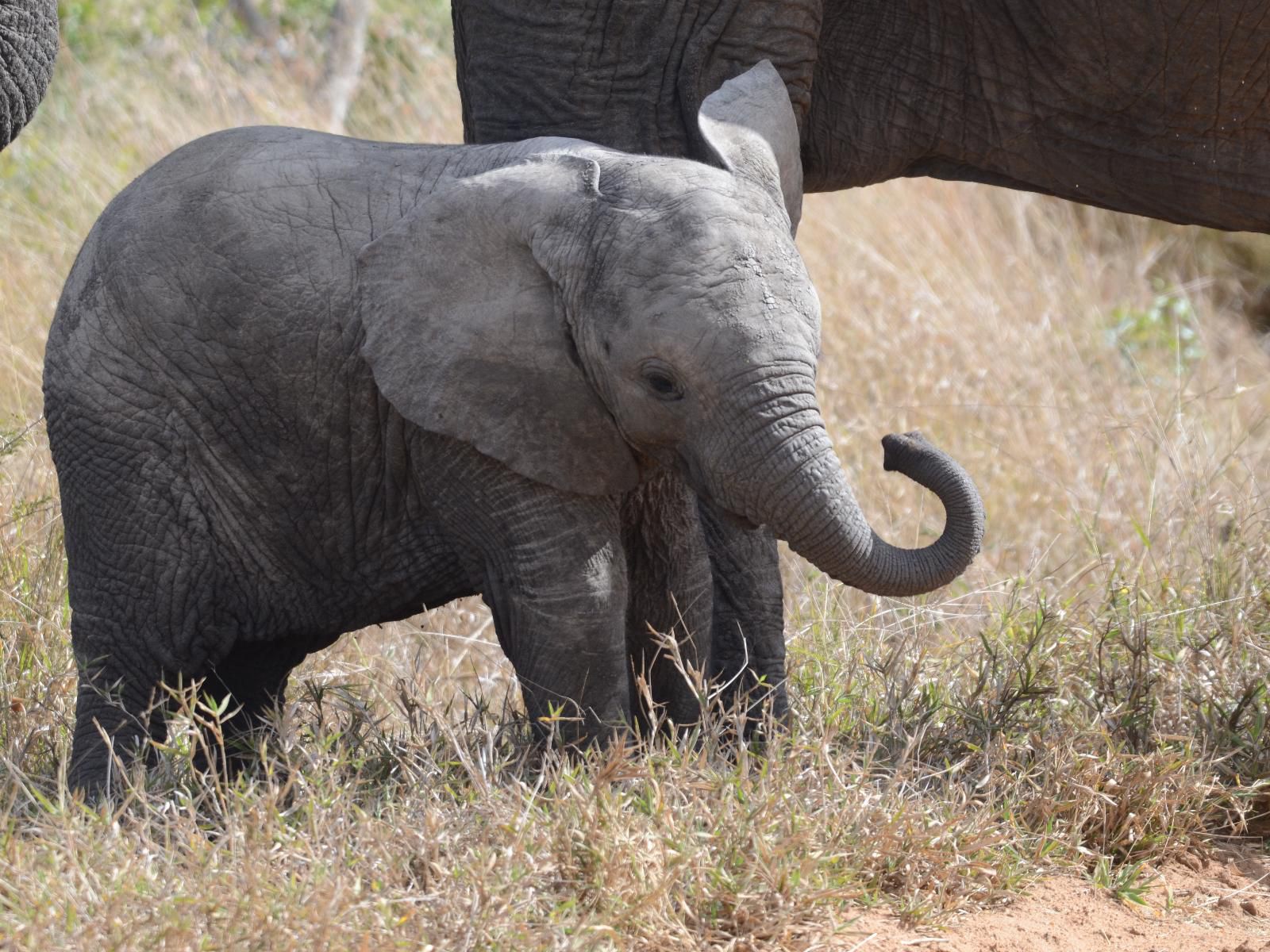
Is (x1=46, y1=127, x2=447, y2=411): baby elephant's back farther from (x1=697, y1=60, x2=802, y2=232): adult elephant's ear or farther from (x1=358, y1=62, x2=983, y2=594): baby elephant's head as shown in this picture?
(x1=697, y1=60, x2=802, y2=232): adult elephant's ear

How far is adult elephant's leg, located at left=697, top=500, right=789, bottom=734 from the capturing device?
3.87 meters

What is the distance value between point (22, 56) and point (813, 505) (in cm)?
188

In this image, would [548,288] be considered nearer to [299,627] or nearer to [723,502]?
[723,502]

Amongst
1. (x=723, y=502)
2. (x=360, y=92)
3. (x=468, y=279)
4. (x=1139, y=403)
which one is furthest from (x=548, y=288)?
(x=360, y=92)

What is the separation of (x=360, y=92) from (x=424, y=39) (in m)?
0.61

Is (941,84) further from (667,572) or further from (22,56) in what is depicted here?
(22,56)

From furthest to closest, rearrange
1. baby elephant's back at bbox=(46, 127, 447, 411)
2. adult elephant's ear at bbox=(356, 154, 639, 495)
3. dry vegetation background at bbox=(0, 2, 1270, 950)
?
baby elephant's back at bbox=(46, 127, 447, 411)
adult elephant's ear at bbox=(356, 154, 639, 495)
dry vegetation background at bbox=(0, 2, 1270, 950)

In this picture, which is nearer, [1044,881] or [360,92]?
[1044,881]

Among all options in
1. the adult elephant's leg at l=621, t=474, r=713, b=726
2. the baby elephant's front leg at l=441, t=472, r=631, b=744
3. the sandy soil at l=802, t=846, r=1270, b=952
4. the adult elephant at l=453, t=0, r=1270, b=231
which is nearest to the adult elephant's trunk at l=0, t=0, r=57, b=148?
the adult elephant at l=453, t=0, r=1270, b=231

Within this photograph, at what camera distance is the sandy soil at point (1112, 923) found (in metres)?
3.17

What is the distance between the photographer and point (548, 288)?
330 centimetres

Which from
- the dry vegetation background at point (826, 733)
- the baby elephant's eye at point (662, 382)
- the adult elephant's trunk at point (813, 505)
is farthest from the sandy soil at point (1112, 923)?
the baby elephant's eye at point (662, 382)

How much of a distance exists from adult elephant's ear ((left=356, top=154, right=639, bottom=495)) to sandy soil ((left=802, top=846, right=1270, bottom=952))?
94 centimetres

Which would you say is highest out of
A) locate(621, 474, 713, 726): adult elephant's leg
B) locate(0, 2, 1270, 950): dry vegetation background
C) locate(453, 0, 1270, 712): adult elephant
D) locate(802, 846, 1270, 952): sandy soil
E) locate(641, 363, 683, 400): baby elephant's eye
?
locate(453, 0, 1270, 712): adult elephant
